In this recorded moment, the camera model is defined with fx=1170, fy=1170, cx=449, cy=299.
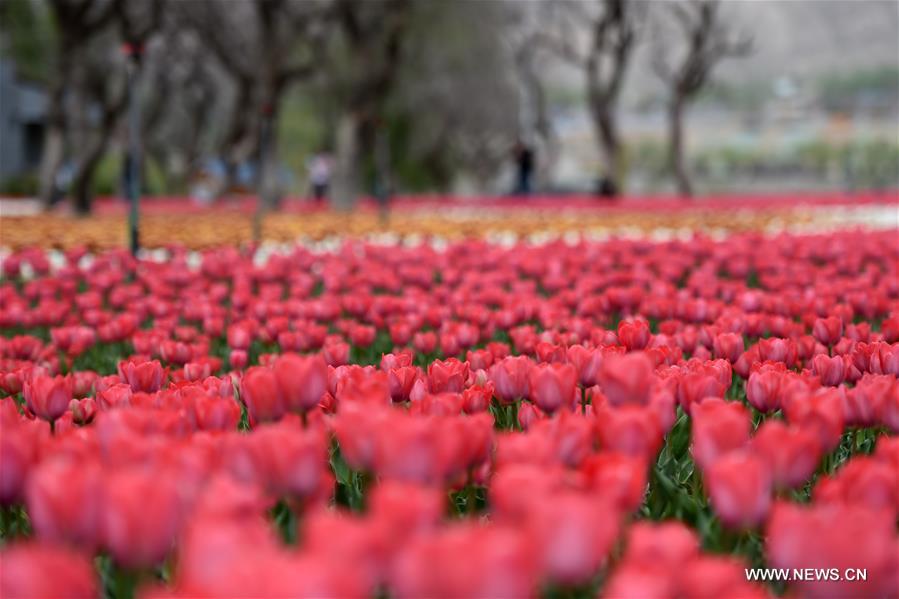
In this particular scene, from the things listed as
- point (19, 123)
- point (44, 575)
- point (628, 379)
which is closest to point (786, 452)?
point (628, 379)

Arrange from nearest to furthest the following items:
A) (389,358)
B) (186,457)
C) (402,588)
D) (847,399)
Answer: (402,588) < (186,457) < (847,399) < (389,358)

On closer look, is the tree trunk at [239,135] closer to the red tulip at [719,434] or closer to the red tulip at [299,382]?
the red tulip at [299,382]

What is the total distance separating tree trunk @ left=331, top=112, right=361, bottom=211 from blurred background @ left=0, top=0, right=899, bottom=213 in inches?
1.5

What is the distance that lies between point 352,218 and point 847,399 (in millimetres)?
16806

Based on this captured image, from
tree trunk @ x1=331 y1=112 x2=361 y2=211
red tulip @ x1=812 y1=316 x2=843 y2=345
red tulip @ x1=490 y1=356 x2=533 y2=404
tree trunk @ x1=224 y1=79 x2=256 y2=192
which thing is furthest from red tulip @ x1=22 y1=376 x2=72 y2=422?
tree trunk @ x1=224 y1=79 x2=256 y2=192

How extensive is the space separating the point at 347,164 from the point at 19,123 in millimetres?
32144

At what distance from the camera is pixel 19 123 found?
166 ft

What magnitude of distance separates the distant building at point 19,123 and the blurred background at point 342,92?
126mm

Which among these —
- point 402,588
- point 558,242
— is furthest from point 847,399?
point 558,242

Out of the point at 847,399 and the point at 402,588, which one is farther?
the point at 847,399

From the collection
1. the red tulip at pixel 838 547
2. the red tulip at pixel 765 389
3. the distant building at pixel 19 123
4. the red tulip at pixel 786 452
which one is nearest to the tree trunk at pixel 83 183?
the red tulip at pixel 765 389

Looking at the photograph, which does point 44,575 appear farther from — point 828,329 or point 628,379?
point 828,329

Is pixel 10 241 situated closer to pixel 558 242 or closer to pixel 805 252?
pixel 558 242

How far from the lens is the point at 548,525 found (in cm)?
122
